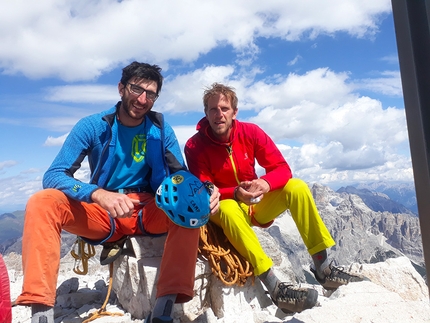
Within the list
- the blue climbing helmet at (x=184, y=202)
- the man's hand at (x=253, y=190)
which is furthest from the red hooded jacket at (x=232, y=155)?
the blue climbing helmet at (x=184, y=202)

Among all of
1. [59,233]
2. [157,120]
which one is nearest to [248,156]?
[157,120]

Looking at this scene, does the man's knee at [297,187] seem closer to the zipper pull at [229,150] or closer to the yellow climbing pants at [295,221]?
the yellow climbing pants at [295,221]

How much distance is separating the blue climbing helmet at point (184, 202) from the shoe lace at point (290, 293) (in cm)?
135

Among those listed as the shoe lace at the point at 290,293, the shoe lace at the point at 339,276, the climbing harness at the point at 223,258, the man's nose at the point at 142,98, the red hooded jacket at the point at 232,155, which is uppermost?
the man's nose at the point at 142,98

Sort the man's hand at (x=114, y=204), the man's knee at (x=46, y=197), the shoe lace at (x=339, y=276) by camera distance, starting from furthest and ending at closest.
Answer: the shoe lace at (x=339, y=276) → the man's hand at (x=114, y=204) → the man's knee at (x=46, y=197)

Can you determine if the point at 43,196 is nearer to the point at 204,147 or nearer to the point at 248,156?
the point at 204,147

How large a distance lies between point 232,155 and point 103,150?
1.75 meters

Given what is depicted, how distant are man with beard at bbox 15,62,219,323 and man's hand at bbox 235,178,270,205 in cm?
62

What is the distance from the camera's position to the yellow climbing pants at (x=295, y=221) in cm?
421

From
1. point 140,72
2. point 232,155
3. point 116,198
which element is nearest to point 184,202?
point 116,198

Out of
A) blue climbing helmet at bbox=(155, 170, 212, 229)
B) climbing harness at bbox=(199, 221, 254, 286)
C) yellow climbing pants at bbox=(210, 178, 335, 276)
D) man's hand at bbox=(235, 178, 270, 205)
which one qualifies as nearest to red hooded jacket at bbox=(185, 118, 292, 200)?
man's hand at bbox=(235, 178, 270, 205)

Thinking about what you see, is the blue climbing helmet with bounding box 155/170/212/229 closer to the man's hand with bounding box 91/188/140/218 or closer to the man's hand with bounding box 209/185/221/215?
the man's hand with bounding box 209/185/221/215

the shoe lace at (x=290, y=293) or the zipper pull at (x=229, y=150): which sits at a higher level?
the zipper pull at (x=229, y=150)

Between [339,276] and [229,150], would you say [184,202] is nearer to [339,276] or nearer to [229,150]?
[229,150]
